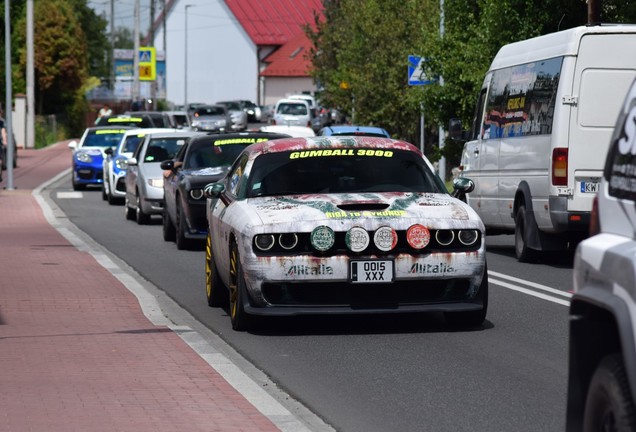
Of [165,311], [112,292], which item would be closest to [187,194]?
[112,292]

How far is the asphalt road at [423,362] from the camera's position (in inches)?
328

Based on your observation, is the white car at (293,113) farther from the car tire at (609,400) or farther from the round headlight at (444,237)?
the car tire at (609,400)

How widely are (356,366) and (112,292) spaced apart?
5.24 metres

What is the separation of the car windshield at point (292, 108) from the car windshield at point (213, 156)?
55811mm

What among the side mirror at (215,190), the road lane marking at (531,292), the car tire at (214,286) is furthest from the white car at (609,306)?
the road lane marking at (531,292)

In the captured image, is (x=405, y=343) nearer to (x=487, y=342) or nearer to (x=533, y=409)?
(x=487, y=342)

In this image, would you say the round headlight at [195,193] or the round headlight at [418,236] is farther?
the round headlight at [195,193]

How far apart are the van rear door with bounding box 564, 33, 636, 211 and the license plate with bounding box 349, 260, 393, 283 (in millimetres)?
6035

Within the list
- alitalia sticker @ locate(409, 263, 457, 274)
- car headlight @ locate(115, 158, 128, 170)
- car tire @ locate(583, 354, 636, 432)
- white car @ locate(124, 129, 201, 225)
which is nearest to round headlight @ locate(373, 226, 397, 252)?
alitalia sticker @ locate(409, 263, 457, 274)

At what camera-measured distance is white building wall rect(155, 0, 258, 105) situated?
122m

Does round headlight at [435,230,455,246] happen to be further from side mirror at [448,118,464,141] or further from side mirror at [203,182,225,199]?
side mirror at [448,118,464,141]

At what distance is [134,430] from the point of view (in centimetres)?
767

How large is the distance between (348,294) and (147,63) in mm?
76103

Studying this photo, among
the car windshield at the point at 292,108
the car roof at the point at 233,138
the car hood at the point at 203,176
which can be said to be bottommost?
the car windshield at the point at 292,108
